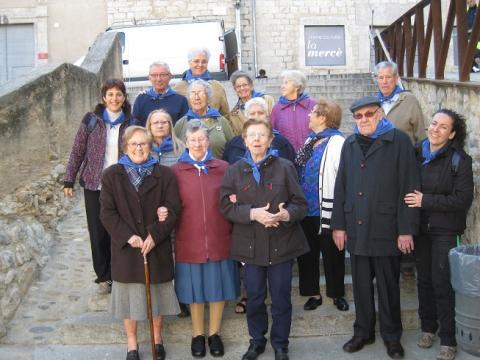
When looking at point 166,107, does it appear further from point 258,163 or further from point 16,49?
point 16,49

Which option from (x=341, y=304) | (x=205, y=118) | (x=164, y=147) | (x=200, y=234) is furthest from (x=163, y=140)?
(x=341, y=304)

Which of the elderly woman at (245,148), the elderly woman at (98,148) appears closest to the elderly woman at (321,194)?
the elderly woman at (245,148)

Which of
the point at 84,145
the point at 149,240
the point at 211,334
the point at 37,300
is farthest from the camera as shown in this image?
the point at 37,300

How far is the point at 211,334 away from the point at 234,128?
66.5 inches

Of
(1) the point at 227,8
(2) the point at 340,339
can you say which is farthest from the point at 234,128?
(1) the point at 227,8

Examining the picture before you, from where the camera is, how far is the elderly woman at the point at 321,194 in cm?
437

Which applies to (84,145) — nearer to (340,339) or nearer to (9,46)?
(340,339)

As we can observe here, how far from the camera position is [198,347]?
4129mm

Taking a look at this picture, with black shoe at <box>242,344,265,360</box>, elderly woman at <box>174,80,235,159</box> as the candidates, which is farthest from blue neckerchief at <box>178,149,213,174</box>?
black shoe at <box>242,344,265,360</box>

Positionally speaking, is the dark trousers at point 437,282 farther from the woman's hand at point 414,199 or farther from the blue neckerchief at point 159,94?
the blue neckerchief at point 159,94

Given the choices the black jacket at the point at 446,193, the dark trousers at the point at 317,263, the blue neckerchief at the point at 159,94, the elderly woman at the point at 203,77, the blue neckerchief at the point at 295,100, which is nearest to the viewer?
the black jacket at the point at 446,193

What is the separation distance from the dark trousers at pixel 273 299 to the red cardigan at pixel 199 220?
0.27 meters

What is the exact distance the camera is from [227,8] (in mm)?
16766

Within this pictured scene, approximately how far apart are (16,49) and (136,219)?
49.0 ft
